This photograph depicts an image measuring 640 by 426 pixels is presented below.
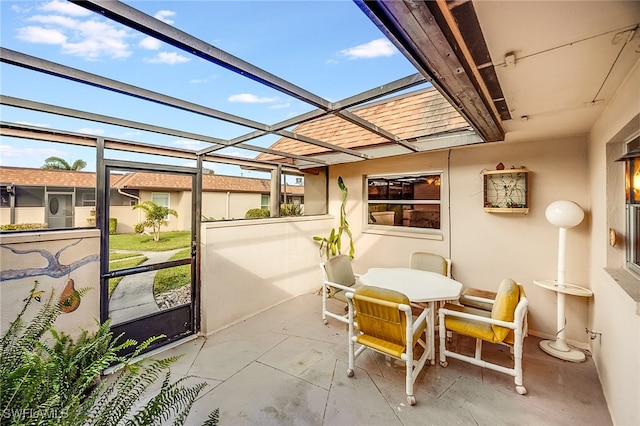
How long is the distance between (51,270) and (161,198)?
1.23m

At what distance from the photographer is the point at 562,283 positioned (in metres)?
3.04

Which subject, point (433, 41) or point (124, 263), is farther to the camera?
point (124, 263)

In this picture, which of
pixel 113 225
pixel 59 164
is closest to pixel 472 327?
pixel 113 225

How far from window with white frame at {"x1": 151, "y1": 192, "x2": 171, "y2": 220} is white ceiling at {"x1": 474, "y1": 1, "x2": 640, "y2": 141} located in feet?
11.3

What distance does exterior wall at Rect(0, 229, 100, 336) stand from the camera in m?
2.12

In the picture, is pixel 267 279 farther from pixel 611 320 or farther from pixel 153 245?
pixel 611 320

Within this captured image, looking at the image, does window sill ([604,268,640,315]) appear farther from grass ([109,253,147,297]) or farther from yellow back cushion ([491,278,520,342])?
grass ([109,253,147,297])

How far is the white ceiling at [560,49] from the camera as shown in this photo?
1.16 meters

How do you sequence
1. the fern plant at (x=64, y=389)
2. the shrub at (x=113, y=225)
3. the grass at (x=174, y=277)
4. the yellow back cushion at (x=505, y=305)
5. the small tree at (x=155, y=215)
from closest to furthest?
the fern plant at (x=64, y=389) → the yellow back cushion at (x=505, y=305) → the shrub at (x=113, y=225) → the small tree at (x=155, y=215) → the grass at (x=174, y=277)

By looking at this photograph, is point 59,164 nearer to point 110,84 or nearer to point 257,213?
point 110,84

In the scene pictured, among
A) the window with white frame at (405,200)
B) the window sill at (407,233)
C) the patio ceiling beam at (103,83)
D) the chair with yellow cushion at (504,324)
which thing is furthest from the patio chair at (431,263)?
the patio ceiling beam at (103,83)

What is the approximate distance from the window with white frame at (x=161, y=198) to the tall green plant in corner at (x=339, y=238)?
2.71 m

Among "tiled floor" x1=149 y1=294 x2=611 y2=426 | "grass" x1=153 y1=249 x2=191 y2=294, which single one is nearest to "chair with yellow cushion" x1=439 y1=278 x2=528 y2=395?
"tiled floor" x1=149 y1=294 x2=611 y2=426

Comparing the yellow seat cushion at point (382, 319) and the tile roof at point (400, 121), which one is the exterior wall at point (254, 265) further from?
the yellow seat cushion at point (382, 319)
